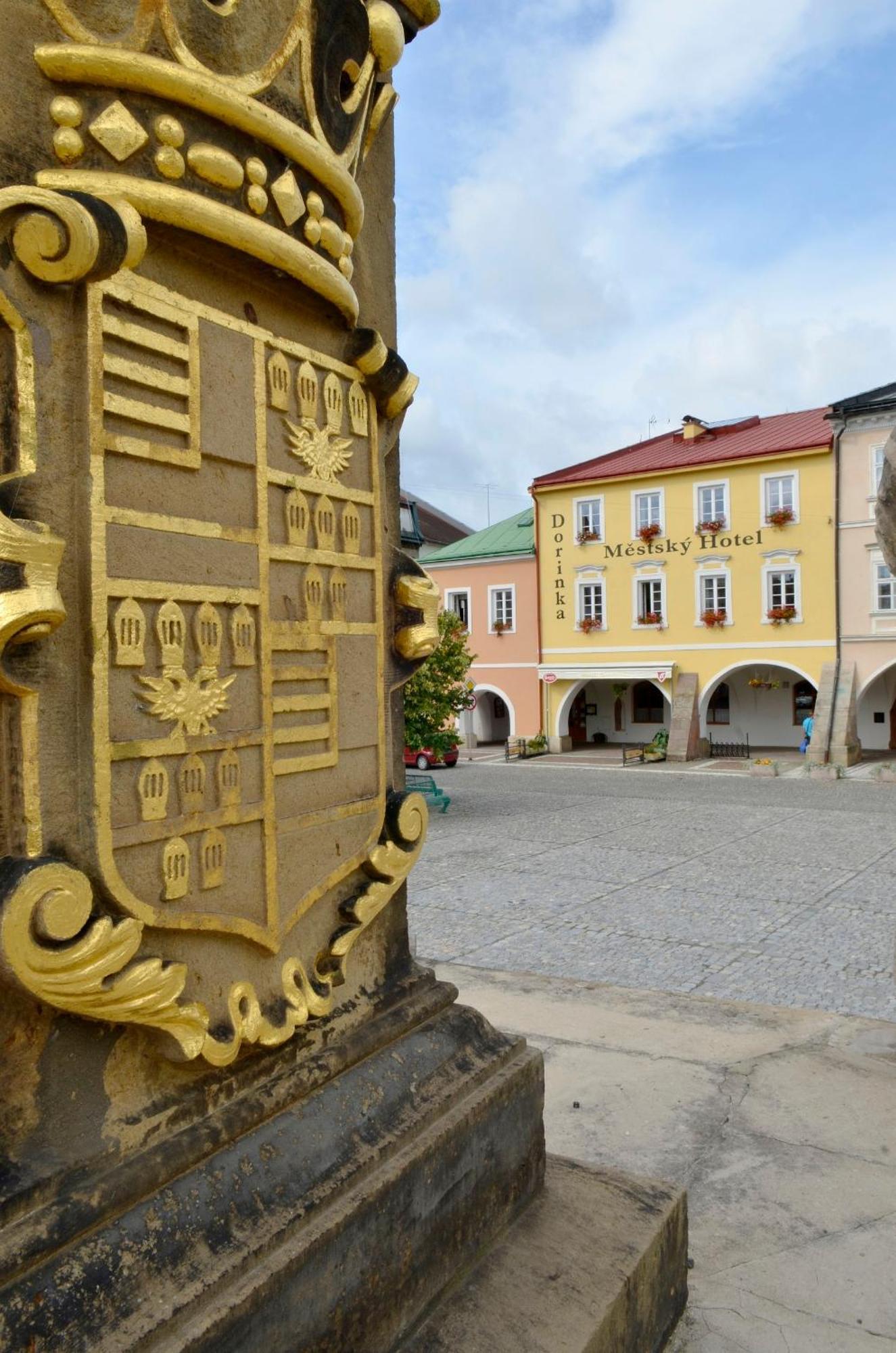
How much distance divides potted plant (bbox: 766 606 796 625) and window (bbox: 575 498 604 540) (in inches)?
211

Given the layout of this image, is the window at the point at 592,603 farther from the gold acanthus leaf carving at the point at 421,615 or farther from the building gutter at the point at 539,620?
the gold acanthus leaf carving at the point at 421,615

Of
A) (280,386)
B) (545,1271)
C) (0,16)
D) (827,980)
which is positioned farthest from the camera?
(827,980)

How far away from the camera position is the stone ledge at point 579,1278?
2.15 metres

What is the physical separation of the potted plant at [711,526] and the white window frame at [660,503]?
0.97 m

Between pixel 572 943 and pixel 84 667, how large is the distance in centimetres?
716

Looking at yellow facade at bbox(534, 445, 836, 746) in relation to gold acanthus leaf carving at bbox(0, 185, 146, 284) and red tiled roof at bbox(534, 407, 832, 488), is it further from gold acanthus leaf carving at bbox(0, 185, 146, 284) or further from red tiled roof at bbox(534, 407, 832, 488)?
gold acanthus leaf carving at bbox(0, 185, 146, 284)

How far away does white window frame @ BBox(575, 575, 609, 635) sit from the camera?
28.8m

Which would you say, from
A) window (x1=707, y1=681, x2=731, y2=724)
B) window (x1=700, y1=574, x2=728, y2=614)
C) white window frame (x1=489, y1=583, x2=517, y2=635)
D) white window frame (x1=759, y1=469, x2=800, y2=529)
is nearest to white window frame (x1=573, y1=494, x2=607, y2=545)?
white window frame (x1=489, y1=583, x2=517, y2=635)

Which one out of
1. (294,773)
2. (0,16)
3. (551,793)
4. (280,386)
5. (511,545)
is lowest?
(551,793)

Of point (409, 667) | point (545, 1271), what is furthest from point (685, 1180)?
point (409, 667)

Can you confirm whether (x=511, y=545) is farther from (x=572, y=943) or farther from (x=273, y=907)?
(x=273, y=907)

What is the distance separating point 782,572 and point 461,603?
397 inches

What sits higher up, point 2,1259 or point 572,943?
point 2,1259

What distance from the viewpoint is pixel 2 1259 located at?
1.52m
